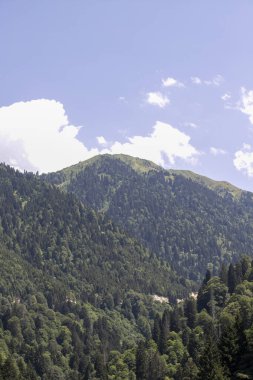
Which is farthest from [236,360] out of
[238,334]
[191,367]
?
[191,367]

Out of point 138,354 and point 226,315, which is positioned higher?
point 226,315

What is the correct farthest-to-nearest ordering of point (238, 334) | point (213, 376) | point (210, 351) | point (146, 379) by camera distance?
point (146, 379) → point (238, 334) → point (210, 351) → point (213, 376)

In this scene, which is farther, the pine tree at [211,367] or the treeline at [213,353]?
the treeline at [213,353]

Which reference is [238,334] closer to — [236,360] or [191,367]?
[236,360]

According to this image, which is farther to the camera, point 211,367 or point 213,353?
point 213,353

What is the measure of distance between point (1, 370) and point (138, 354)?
1952 inches

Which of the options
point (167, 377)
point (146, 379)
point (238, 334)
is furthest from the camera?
point (146, 379)

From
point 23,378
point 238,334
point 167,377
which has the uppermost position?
point 238,334

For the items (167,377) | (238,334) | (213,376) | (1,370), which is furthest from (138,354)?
(213,376)

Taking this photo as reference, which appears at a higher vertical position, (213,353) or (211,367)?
A: (213,353)

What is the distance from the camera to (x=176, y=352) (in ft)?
639

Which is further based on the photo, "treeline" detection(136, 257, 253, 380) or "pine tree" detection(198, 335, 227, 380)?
"treeline" detection(136, 257, 253, 380)

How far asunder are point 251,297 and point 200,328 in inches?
875

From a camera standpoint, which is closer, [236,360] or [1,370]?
[236,360]
